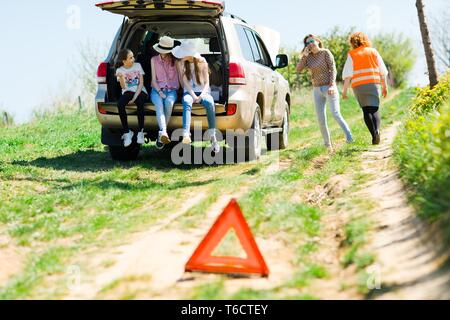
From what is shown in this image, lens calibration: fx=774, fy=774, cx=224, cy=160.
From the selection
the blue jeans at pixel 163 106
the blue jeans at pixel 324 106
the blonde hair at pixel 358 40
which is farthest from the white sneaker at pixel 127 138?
the blonde hair at pixel 358 40

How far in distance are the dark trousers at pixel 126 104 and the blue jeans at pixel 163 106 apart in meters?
0.21

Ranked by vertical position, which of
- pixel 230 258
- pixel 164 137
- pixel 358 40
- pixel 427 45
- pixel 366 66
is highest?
pixel 358 40

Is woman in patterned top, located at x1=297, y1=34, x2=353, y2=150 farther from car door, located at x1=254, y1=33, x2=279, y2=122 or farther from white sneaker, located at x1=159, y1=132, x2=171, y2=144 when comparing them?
white sneaker, located at x1=159, y1=132, x2=171, y2=144

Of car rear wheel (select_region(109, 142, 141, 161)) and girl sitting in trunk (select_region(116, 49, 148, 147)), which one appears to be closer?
girl sitting in trunk (select_region(116, 49, 148, 147))

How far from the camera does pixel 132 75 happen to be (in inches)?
422

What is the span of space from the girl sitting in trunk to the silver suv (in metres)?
0.11

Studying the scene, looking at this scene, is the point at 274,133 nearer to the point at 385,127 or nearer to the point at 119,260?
the point at 385,127

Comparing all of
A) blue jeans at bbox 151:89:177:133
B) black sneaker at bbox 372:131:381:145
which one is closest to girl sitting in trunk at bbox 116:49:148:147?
blue jeans at bbox 151:89:177:133

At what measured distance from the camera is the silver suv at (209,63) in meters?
10.3

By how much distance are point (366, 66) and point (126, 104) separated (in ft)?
11.6

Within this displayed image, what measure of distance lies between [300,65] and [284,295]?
707 centimetres

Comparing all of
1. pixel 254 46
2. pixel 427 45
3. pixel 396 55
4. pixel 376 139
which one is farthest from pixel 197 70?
pixel 396 55

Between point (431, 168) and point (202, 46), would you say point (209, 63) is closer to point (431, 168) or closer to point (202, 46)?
point (202, 46)

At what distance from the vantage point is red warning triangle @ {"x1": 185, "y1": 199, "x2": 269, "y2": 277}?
17.4 feet
